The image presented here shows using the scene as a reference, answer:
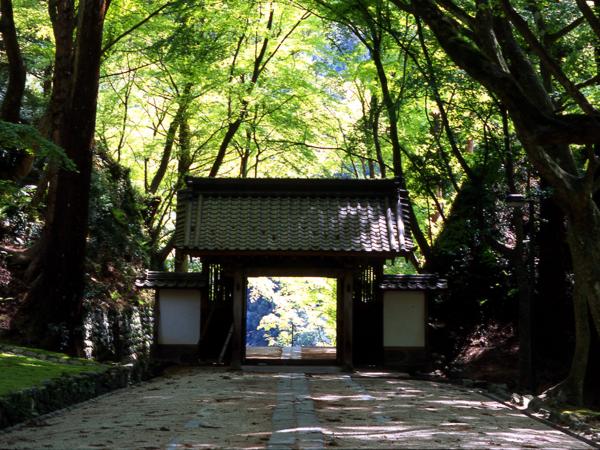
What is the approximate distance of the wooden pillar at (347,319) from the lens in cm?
1703

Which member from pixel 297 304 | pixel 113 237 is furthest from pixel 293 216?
pixel 297 304

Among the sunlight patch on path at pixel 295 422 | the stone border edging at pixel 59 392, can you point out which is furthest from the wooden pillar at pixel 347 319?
the stone border edging at pixel 59 392

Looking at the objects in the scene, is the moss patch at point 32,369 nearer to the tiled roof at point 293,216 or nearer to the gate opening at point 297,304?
the tiled roof at point 293,216

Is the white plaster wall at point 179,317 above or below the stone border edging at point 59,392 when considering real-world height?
above

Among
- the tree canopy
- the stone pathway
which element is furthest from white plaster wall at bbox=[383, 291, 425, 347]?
the stone pathway

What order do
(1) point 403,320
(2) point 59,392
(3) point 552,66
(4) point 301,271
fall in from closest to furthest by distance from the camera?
1. (3) point 552,66
2. (2) point 59,392
3. (4) point 301,271
4. (1) point 403,320

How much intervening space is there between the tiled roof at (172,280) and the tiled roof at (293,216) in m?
1.14

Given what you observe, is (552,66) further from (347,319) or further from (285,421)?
(347,319)

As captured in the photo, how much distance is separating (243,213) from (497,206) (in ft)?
21.8

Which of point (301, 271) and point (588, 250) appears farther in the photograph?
point (301, 271)

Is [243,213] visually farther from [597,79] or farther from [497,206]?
[597,79]

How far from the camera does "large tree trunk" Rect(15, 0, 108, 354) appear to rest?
603 inches

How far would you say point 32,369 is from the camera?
11.6 m

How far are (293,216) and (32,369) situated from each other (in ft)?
25.0
